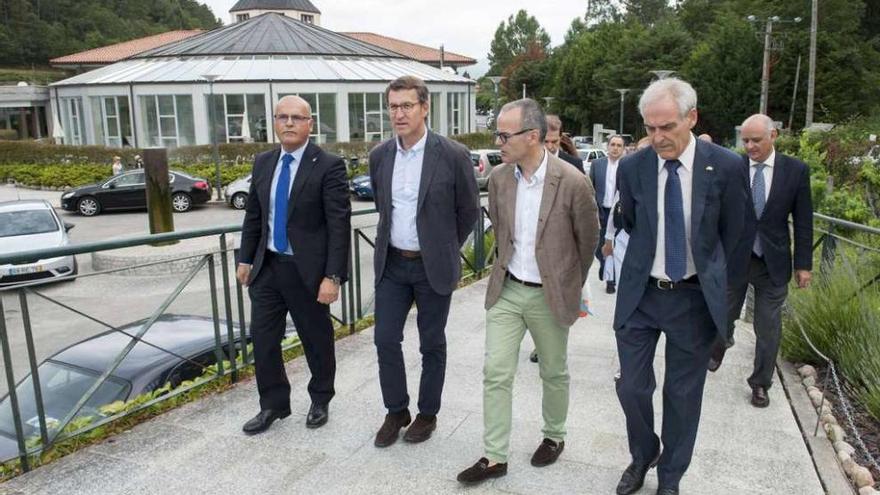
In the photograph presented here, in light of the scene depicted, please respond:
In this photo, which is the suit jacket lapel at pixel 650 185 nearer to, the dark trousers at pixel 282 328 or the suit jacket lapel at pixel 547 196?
the suit jacket lapel at pixel 547 196

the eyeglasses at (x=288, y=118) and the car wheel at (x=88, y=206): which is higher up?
the eyeglasses at (x=288, y=118)

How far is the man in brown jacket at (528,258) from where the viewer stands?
3.26 meters

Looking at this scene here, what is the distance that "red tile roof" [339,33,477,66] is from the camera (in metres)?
60.6

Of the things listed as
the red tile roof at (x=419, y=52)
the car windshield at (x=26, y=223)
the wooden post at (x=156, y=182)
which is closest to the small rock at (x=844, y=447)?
the wooden post at (x=156, y=182)

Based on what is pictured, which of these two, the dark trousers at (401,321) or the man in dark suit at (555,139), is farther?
the man in dark suit at (555,139)

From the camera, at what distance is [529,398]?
451 cm

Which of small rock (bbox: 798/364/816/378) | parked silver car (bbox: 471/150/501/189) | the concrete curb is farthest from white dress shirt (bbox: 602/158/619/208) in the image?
parked silver car (bbox: 471/150/501/189)

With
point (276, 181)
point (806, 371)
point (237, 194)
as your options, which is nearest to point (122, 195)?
point (237, 194)

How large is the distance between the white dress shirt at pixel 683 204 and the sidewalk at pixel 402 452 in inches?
43.6

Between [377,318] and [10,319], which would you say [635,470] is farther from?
[10,319]

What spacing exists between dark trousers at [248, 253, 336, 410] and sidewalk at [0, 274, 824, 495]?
23 centimetres

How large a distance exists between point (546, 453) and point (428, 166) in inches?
62.9

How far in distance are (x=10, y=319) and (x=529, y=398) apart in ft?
9.86

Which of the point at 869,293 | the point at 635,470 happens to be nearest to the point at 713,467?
the point at 635,470
